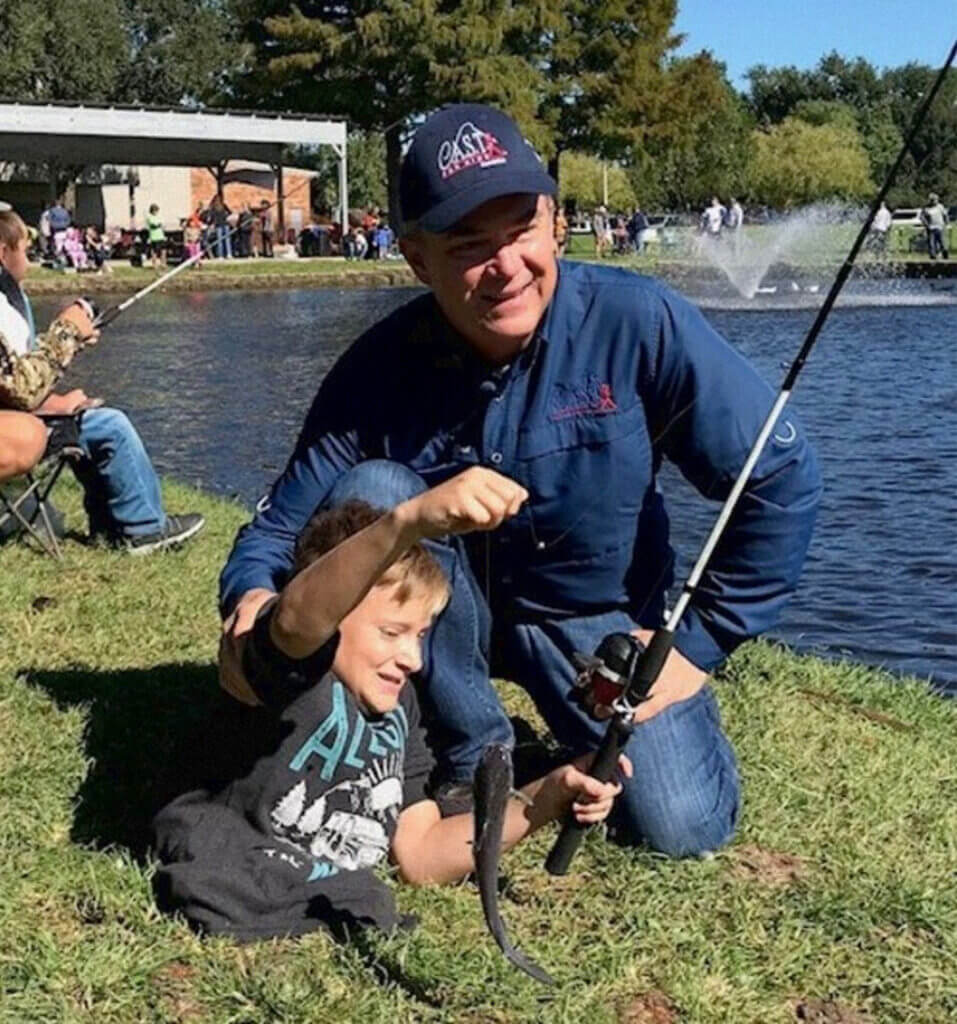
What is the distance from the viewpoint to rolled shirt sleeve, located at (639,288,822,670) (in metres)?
3.31

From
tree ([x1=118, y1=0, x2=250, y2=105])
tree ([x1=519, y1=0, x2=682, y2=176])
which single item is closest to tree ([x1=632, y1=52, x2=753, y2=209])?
tree ([x1=519, y1=0, x2=682, y2=176])

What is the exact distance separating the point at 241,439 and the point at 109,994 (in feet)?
34.5

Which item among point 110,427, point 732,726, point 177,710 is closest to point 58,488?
point 110,427

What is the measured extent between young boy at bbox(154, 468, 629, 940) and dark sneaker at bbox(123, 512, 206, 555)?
3.38 meters

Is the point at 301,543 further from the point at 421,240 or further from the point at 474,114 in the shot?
the point at 474,114

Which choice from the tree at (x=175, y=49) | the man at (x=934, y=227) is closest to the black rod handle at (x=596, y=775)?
the man at (x=934, y=227)

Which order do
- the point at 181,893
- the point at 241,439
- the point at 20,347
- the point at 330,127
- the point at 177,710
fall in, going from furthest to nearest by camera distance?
1. the point at 330,127
2. the point at 241,439
3. the point at 20,347
4. the point at 177,710
5. the point at 181,893

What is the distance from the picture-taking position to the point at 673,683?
10.9 ft

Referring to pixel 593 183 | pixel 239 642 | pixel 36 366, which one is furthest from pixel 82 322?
pixel 593 183

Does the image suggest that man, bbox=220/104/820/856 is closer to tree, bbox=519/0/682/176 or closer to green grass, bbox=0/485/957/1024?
green grass, bbox=0/485/957/1024

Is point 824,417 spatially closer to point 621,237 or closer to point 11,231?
point 11,231

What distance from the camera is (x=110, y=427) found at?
6617 millimetres

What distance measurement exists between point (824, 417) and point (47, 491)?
919cm

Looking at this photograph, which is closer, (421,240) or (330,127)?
(421,240)
